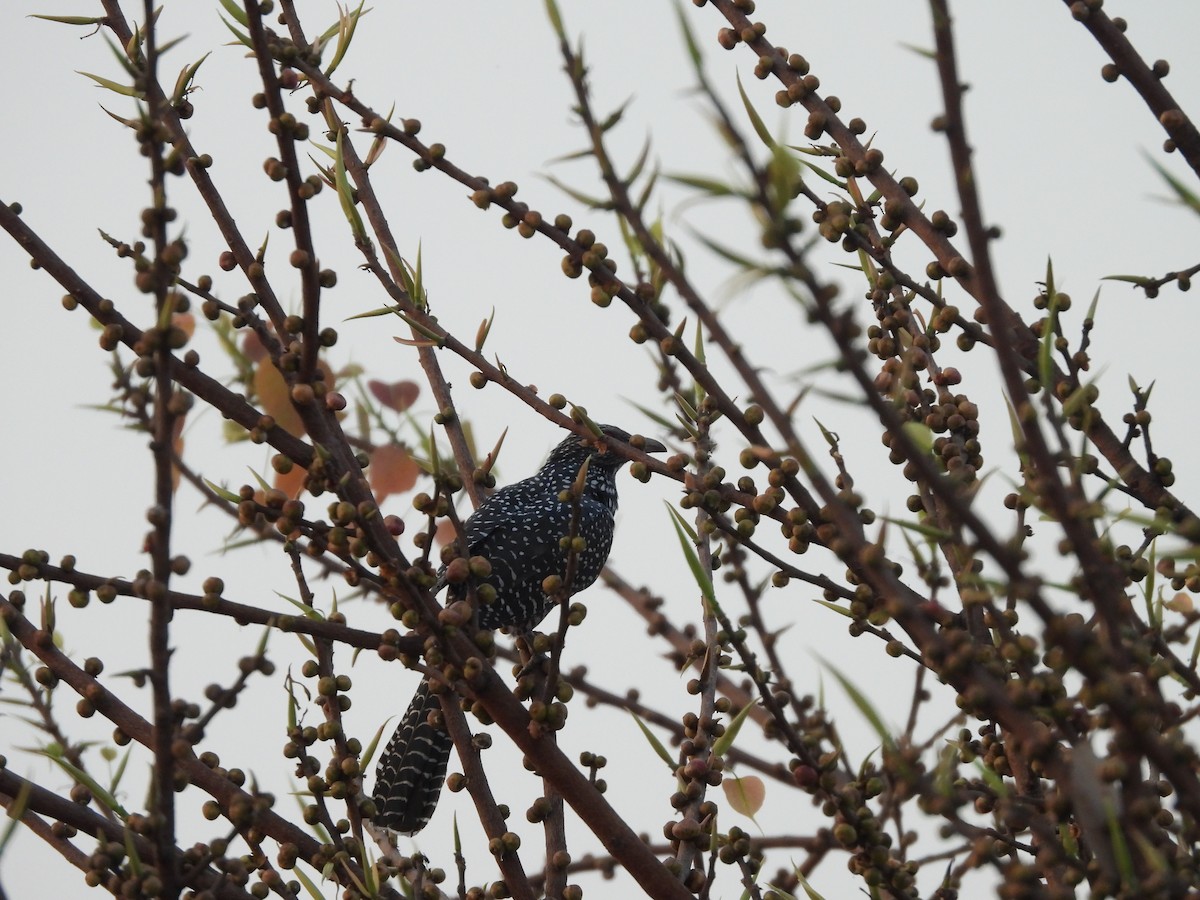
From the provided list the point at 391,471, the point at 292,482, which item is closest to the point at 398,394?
the point at 391,471

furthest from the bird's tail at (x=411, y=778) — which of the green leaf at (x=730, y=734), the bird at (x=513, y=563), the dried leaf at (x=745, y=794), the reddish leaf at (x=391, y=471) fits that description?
the green leaf at (x=730, y=734)

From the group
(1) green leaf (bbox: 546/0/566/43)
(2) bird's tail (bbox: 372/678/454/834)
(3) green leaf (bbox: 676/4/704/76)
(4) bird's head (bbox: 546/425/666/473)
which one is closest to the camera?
(3) green leaf (bbox: 676/4/704/76)

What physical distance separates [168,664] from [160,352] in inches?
18.7

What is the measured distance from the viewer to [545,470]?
7039mm

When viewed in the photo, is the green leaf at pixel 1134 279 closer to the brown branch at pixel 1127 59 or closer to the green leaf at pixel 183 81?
the brown branch at pixel 1127 59

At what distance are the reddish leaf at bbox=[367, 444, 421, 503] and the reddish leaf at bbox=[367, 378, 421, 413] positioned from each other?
1.34 feet

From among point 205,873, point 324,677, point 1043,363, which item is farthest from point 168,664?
point 1043,363

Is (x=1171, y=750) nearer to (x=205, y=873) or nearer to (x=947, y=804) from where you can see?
(x=947, y=804)

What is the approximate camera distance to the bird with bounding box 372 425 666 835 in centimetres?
441

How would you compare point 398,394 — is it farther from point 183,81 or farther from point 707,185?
point 707,185

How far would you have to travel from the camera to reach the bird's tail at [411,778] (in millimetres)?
4391

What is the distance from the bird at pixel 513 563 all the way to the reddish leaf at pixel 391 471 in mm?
245

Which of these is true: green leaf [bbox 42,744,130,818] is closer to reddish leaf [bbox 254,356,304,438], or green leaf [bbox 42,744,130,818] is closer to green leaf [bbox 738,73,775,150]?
reddish leaf [bbox 254,356,304,438]

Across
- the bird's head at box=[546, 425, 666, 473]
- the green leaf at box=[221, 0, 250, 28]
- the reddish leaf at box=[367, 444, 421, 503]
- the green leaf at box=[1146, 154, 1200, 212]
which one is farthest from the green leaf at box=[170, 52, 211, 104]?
the bird's head at box=[546, 425, 666, 473]
